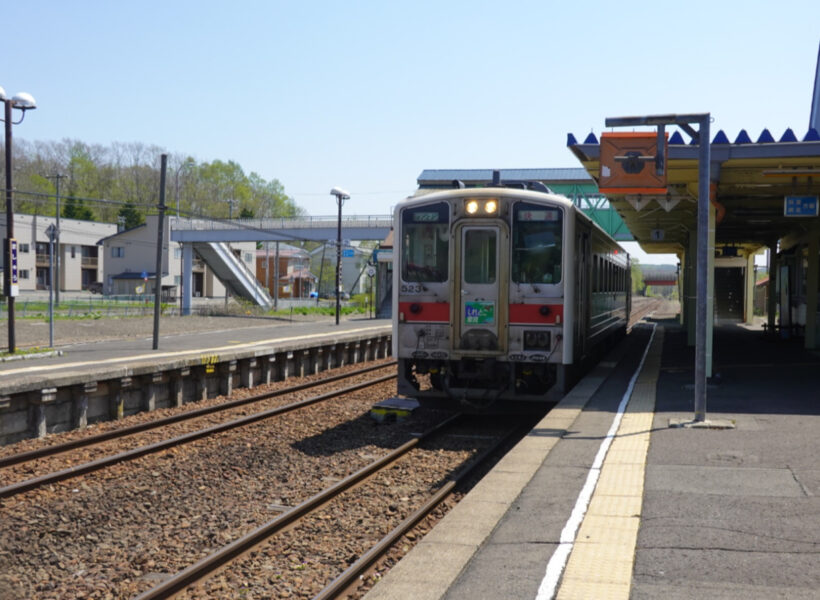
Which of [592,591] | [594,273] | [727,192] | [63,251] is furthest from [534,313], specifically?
[63,251]

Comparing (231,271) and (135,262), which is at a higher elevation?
(135,262)

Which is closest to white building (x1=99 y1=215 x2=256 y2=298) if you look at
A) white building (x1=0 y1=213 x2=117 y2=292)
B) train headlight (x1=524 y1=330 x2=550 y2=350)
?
white building (x1=0 y1=213 x2=117 y2=292)

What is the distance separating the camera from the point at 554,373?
10797 millimetres

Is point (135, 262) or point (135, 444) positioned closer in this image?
point (135, 444)

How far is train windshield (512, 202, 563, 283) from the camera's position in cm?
1044

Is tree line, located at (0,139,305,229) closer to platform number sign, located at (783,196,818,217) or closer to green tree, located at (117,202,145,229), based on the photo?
green tree, located at (117,202,145,229)

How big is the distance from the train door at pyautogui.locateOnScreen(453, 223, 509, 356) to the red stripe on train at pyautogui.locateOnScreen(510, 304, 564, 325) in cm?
13

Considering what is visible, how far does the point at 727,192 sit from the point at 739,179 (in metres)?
1.81

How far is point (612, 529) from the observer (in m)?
5.22

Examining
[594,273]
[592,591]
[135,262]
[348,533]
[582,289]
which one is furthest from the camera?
[135,262]

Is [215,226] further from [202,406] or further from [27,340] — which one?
[202,406]

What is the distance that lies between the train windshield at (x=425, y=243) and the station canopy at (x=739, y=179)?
3.05 m

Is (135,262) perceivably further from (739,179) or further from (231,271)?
(739,179)

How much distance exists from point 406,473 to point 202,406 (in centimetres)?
622
